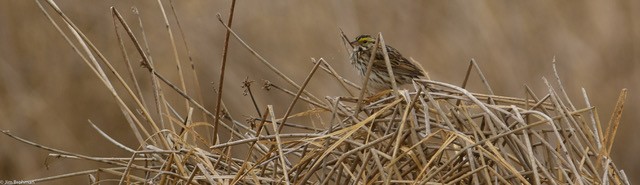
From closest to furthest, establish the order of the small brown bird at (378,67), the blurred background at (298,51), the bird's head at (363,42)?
1. the small brown bird at (378,67)
2. the bird's head at (363,42)
3. the blurred background at (298,51)

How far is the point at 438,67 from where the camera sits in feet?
19.9

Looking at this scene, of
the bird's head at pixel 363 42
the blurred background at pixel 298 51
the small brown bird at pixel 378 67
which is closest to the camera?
the small brown bird at pixel 378 67

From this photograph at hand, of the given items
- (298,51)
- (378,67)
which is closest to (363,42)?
(378,67)

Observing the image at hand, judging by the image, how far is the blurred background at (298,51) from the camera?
602 cm

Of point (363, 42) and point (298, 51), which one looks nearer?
point (363, 42)

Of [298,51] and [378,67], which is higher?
[298,51]

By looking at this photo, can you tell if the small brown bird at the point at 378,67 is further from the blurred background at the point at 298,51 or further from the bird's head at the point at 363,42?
the blurred background at the point at 298,51

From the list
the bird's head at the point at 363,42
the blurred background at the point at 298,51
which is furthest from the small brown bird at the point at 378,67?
the blurred background at the point at 298,51

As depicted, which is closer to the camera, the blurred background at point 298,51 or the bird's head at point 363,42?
the bird's head at point 363,42

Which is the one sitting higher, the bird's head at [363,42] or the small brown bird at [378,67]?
the bird's head at [363,42]

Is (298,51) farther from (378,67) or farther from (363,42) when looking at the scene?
(378,67)

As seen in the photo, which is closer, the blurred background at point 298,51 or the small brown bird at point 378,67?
the small brown bird at point 378,67

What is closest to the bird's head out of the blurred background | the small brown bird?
the small brown bird

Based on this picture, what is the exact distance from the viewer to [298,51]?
6.30 meters
